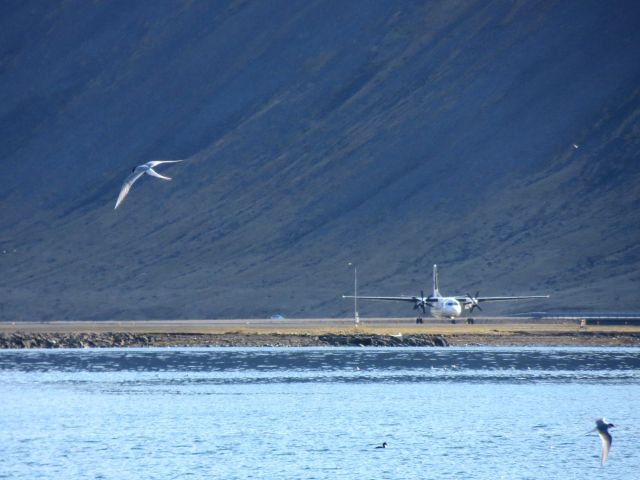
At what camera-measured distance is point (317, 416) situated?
220 feet

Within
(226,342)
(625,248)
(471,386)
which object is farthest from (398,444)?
(625,248)

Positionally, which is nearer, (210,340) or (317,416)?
(317,416)

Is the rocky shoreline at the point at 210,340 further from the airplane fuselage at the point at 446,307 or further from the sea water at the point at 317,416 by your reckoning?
the airplane fuselage at the point at 446,307

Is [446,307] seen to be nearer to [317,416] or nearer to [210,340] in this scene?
[210,340]

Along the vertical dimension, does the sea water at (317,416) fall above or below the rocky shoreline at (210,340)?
below

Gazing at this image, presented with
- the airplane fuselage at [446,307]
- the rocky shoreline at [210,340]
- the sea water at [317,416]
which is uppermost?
the airplane fuselage at [446,307]

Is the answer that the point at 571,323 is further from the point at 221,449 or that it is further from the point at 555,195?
the point at 221,449

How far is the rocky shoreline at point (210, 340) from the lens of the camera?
108750 millimetres

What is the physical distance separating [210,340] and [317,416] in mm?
46100

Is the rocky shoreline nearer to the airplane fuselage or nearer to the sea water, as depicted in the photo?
the sea water

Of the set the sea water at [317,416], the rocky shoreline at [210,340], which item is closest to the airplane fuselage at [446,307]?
the rocky shoreline at [210,340]

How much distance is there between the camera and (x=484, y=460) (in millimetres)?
53062

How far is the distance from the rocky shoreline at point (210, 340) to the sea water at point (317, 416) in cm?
156

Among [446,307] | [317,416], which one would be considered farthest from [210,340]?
[317,416]
